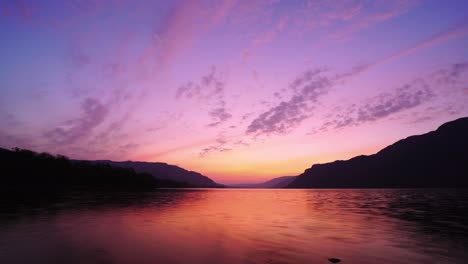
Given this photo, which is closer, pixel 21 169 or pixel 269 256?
pixel 269 256

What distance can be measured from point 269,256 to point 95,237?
16.9 metres

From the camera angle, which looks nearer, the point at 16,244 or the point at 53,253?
the point at 53,253

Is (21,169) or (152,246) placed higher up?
(21,169)

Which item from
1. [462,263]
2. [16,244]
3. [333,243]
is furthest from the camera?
[333,243]

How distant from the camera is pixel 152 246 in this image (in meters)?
25.5

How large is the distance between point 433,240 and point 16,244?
120 ft

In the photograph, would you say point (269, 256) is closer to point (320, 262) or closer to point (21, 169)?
point (320, 262)

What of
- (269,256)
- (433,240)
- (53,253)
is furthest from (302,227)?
(53,253)

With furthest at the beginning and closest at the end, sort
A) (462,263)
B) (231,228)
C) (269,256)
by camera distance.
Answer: (231,228)
(269,256)
(462,263)

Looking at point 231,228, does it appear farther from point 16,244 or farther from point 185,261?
point 16,244

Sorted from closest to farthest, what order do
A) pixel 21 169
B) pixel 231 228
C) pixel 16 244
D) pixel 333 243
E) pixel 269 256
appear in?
pixel 269 256 < pixel 16 244 < pixel 333 243 < pixel 231 228 < pixel 21 169

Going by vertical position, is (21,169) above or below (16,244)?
above

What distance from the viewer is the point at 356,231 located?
114 feet

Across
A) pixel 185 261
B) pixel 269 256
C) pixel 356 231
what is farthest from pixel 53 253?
pixel 356 231
